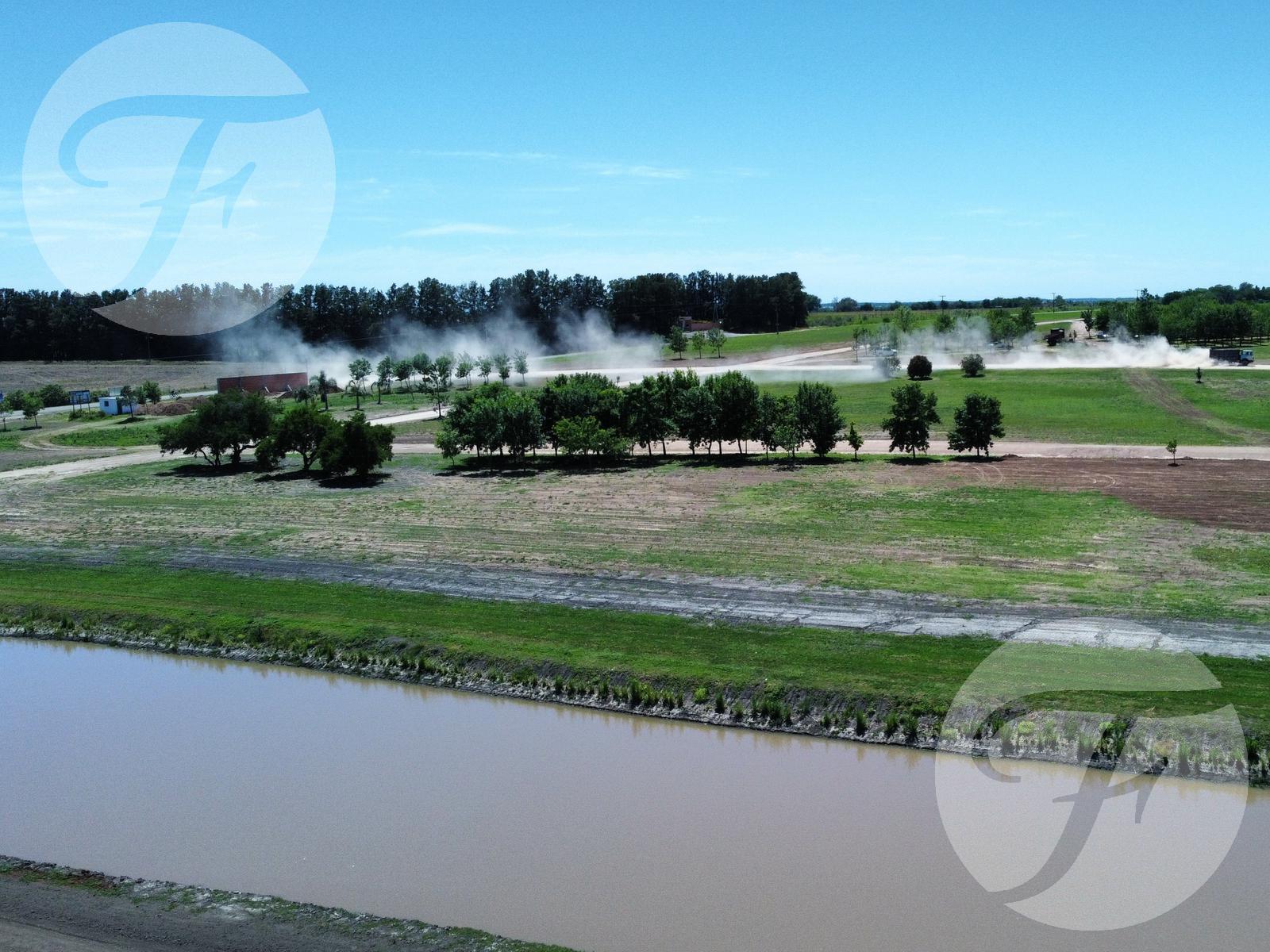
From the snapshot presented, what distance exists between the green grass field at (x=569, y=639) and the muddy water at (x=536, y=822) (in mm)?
1790

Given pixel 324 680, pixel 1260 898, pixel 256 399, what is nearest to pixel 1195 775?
pixel 1260 898

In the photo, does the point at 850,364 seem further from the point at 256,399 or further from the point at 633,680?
the point at 633,680

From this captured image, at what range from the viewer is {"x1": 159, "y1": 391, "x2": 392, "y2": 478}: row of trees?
2056 inches

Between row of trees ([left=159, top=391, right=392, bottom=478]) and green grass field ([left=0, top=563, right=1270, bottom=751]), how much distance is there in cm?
1763

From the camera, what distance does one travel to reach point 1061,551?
3247 centimetres

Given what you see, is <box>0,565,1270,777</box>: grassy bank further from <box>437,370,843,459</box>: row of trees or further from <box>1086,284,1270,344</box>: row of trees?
<box>1086,284,1270,344</box>: row of trees

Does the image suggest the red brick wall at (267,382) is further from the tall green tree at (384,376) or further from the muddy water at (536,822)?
the muddy water at (536,822)

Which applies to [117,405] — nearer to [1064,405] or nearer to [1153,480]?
[1064,405]

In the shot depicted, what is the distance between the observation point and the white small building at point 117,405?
88938 millimetres

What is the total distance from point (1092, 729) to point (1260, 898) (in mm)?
5542

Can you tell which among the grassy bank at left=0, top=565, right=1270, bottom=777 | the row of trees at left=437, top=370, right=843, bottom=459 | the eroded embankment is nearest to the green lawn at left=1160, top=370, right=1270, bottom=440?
the row of trees at left=437, top=370, right=843, bottom=459

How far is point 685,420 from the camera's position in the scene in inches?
2205

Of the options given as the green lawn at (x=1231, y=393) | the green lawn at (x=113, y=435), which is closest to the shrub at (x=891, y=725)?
the green lawn at (x=1231, y=393)

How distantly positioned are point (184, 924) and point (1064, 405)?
64.8 m
